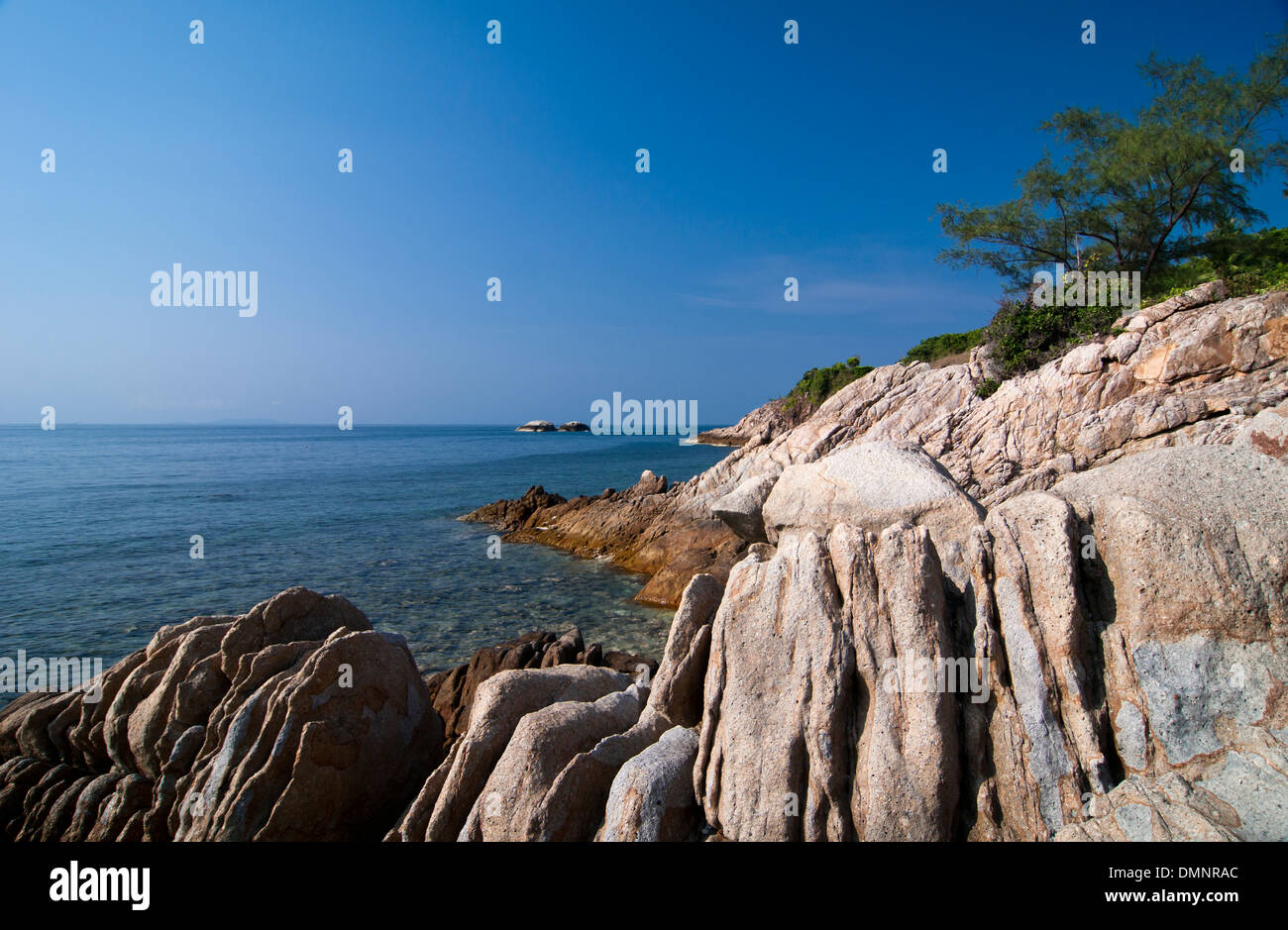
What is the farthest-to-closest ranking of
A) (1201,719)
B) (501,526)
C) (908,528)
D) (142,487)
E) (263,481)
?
1. (263,481)
2. (142,487)
3. (501,526)
4. (908,528)
5. (1201,719)

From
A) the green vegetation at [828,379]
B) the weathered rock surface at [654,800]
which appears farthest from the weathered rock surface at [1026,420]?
the green vegetation at [828,379]

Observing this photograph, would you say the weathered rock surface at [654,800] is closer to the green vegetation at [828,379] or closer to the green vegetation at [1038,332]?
the green vegetation at [1038,332]

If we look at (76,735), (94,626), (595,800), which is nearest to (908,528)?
(595,800)

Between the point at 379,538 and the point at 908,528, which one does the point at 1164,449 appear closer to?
the point at 908,528

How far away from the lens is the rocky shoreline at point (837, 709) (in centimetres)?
560

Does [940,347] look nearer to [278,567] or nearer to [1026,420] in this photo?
[1026,420]

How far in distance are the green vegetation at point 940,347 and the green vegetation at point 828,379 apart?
16874 millimetres

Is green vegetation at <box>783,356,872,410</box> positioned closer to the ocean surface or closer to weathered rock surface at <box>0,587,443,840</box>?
the ocean surface

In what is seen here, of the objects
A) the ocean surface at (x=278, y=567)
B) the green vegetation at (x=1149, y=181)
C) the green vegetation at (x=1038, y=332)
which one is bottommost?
the ocean surface at (x=278, y=567)

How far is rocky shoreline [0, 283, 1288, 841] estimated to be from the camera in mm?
5598

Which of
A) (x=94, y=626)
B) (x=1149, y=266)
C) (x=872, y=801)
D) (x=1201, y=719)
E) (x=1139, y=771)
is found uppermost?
(x=1149, y=266)

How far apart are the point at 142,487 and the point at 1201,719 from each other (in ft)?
217

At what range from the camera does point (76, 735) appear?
28.9ft

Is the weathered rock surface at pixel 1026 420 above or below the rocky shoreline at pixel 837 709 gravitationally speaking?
above
